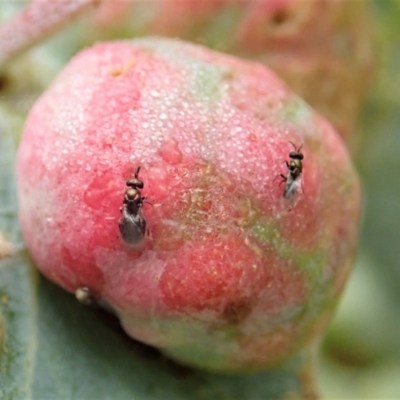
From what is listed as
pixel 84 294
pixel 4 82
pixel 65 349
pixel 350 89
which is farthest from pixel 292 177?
pixel 350 89

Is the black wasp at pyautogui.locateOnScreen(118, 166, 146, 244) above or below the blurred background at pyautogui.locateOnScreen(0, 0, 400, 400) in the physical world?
below

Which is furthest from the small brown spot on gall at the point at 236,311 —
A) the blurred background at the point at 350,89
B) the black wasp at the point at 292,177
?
Result: the blurred background at the point at 350,89

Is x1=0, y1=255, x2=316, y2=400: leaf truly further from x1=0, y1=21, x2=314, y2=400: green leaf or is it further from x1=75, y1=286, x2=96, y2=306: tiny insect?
x1=75, y1=286, x2=96, y2=306: tiny insect

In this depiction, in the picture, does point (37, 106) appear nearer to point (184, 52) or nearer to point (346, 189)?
point (184, 52)

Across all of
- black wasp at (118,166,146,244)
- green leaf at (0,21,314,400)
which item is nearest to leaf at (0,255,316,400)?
green leaf at (0,21,314,400)

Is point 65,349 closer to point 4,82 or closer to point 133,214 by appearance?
point 133,214

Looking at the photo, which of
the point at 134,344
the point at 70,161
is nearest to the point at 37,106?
the point at 70,161
